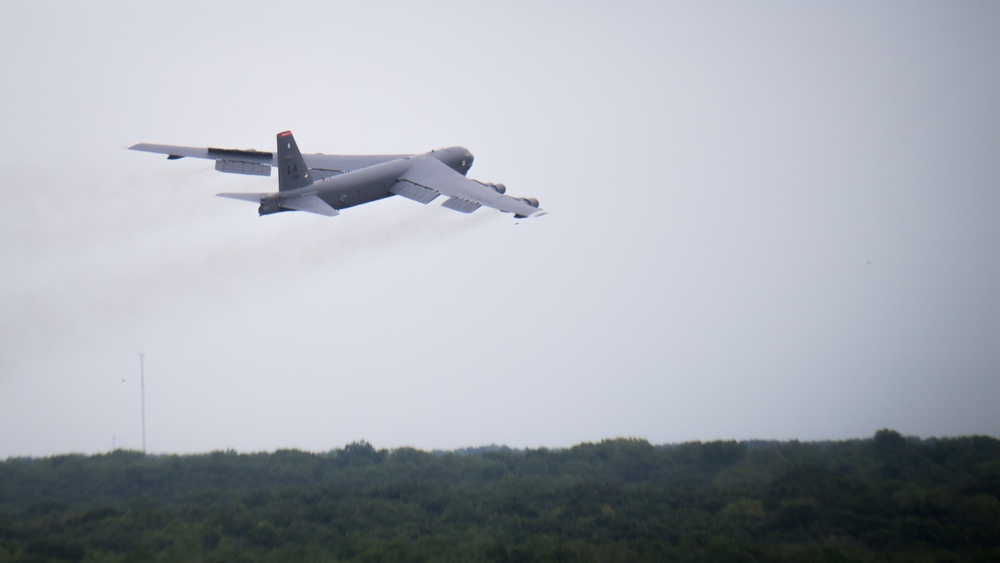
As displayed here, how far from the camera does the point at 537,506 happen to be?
176ft

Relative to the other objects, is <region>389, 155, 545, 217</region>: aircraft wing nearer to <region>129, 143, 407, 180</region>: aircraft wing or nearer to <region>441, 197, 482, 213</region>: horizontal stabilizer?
<region>441, 197, 482, 213</region>: horizontal stabilizer

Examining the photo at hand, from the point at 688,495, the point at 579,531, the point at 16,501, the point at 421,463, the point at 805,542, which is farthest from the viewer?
the point at 421,463

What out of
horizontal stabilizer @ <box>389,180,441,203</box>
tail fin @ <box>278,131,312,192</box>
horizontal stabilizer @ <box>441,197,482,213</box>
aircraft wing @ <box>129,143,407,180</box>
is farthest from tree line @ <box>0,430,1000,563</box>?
aircraft wing @ <box>129,143,407,180</box>

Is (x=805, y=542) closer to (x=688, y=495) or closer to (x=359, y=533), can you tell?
(x=688, y=495)

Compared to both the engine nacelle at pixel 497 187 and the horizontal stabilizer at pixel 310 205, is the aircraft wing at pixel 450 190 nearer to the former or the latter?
the engine nacelle at pixel 497 187

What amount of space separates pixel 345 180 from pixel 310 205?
8.22 feet

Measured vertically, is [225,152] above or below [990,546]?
above

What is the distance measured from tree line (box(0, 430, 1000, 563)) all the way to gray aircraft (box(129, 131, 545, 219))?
15355 mm

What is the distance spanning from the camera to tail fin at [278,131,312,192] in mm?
41906

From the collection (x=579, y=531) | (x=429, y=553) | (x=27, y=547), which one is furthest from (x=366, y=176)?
(x=27, y=547)

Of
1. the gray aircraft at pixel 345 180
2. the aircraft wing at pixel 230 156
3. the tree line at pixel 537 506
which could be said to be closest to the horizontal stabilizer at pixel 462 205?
the gray aircraft at pixel 345 180

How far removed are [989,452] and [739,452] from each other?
1452cm

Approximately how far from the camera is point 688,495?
172 ft

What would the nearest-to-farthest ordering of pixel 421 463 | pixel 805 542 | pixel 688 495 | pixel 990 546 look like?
pixel 990 546 → pixel 805 542 → pixel 688 495 → pixel 421 463
